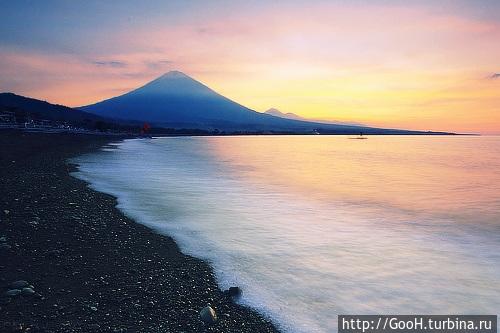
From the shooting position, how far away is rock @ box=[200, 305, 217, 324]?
529 centimetres

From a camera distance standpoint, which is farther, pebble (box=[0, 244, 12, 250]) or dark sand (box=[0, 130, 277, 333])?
pebble (box=[0, 244, 12, 250])

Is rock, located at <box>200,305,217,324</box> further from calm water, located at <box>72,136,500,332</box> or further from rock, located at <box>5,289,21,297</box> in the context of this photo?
rock, located at <box>5,289,21,297</box>

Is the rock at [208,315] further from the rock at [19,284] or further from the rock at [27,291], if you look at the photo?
the rock at [19,284]

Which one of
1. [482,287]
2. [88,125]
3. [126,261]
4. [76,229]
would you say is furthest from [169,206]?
[88,125]

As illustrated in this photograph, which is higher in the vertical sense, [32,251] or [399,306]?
[32,251]

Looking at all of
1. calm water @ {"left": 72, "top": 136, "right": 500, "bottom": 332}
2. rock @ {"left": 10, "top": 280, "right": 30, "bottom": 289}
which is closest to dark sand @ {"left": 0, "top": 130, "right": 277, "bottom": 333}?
rock @ {"left": 10, "top": 280, "right": 30, "bottom": 289}

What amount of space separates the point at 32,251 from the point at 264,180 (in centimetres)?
1985

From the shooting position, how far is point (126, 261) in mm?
7359

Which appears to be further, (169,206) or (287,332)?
(169,206)

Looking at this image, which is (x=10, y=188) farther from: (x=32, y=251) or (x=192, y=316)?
(x=192, y=316)

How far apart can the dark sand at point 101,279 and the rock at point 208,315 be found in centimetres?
10

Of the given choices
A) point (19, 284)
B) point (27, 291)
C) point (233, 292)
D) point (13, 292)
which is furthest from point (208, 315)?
point (19, 284)

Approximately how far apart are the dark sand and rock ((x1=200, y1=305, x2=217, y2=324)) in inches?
4.0

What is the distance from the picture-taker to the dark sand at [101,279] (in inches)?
202
